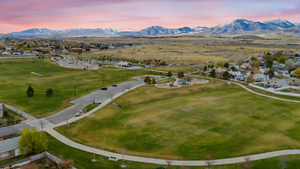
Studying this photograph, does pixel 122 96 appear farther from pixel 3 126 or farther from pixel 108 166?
pixel 108 166

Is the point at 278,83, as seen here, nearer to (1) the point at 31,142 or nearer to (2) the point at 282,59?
(2) the point at 282,59

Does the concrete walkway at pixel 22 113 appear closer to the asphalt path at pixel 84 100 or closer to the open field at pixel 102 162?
the asphalt path at pixel 84 100

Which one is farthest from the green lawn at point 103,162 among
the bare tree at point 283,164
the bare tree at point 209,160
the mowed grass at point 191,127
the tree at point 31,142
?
the mowed grass at point 191,127

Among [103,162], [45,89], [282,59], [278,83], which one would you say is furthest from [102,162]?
[282,59]

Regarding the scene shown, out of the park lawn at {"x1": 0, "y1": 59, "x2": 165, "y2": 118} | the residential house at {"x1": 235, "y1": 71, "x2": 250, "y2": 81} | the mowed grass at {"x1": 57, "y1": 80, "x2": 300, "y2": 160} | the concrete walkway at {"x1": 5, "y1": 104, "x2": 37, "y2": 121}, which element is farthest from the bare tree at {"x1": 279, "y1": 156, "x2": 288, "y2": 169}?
the residential house at {"x1": 235, "y1": 71, "x2": 250, "y2": 81}

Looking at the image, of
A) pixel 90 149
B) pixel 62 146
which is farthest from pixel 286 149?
pixel 62 146

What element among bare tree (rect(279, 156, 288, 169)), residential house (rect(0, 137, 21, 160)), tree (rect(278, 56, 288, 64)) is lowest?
bare tree (rect(279, 156, 288, 169))

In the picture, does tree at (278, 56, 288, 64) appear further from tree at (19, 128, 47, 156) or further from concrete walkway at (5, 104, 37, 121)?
tree at (19, 128, 47, 156)
